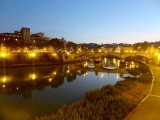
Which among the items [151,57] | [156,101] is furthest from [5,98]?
[151,57]

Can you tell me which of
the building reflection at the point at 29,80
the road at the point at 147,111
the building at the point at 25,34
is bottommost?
the building reflection at the point at 29,80

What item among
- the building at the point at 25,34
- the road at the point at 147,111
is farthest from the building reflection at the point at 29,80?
the building at the point at 25,34

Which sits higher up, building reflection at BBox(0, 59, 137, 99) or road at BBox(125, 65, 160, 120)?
road at BBox(125, 65, 160, 120)

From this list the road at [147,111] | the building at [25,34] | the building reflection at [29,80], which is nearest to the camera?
the road at [147,111]

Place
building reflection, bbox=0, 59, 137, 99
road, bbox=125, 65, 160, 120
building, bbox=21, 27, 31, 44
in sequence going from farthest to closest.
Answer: building, bbox=21, 27, 31, 44
building reflection, bbox=0, 59, 137, 99
road, bbox=125, 65, 160, 120

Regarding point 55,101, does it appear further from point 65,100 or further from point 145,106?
point 145,106

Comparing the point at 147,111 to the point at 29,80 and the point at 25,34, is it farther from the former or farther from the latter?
the point at 25,34

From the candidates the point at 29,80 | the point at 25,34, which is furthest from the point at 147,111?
the point at 25,34

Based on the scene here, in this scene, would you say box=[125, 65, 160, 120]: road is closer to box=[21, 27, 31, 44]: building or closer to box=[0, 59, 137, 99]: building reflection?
box=[0, 59, 137, 99]: building reflection

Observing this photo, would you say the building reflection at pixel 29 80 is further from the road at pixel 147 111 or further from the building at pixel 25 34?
the building at pixel 25 34

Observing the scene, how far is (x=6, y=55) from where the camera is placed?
4516cm

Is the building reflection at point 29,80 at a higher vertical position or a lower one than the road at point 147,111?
lower

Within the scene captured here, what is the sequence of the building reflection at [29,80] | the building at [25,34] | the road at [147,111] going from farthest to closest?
the building at [25,34]
the building reflection at [29,80]
the road at [147,111]

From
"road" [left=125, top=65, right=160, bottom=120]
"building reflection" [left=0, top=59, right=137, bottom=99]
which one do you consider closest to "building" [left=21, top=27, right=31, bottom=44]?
"building reflection" [left=0, top=59, right=137, bottom=99]
